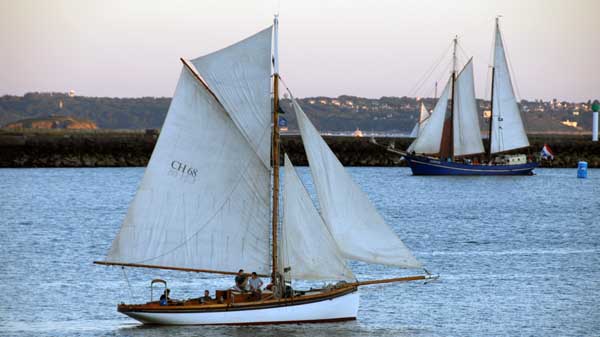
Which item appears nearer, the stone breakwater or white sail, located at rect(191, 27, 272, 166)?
white sail, located at rect(191, 27, 272, 166)

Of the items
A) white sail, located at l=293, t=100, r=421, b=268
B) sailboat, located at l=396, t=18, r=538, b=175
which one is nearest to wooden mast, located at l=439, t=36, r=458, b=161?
sailboat, located at l=396, t=18, r=538, b=175

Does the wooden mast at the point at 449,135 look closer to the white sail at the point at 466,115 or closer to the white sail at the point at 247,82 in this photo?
the white sail at the point at 466,115

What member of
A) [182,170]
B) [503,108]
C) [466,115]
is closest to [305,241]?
[182,170]

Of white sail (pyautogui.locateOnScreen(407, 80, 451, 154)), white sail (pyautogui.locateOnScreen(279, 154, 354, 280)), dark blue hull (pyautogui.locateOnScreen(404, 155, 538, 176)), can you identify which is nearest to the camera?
white sail (pyautogui.locateOnScreen(279, 154, 354, 280))

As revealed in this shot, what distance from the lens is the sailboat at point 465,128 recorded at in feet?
336

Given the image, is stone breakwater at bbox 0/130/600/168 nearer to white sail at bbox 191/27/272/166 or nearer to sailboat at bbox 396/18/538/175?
sailboat at bbox 396/18/538/175

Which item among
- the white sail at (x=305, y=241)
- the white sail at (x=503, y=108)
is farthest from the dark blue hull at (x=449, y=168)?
the white sail at (x=305, y=241)

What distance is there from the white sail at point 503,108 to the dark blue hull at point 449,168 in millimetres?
3800

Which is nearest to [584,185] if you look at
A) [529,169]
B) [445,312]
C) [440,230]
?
[529,169]

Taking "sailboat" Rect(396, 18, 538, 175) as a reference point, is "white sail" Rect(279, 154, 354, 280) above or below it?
below

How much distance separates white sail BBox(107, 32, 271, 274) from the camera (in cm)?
3008

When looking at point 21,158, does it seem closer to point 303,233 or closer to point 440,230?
point 440,230

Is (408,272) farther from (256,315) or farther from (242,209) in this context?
(256,315)

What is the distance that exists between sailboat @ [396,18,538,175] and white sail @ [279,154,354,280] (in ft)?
232
